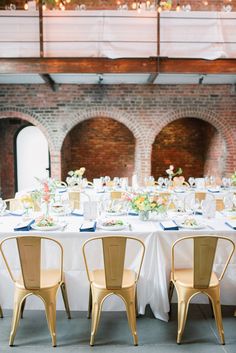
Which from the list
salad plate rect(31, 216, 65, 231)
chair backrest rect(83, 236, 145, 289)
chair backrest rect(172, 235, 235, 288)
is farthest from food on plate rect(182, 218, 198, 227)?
salad plate rect(31, 216, 65, 231)

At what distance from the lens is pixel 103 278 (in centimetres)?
328

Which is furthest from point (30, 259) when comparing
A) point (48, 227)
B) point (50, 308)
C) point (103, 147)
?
point (103, 147)

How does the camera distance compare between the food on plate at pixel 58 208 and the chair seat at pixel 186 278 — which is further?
the food on plate at pixel 58 208

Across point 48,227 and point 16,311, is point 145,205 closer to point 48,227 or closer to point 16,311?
point 48,227

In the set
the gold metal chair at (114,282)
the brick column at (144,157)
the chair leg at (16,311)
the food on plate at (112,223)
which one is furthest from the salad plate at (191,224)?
the brick column at (144,157)

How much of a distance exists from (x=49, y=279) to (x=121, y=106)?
19.7 feet

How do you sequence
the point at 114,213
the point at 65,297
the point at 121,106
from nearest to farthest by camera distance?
1. the point at 65,297
2. the point at 114,213
3. the point at 121,106

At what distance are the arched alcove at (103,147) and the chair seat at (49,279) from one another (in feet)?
23.6

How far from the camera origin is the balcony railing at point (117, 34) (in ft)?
22.4

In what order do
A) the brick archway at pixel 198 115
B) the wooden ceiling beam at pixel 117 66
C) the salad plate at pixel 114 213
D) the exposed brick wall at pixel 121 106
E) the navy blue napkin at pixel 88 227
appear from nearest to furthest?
the navy blue napkin at pixel 88 227 < the salad plate at pixel 114 213 < the wooden ceiling beam at pixel 117 66 < the exposed brick wall at pixel 121 106 < the brick archway at pixel 198 115

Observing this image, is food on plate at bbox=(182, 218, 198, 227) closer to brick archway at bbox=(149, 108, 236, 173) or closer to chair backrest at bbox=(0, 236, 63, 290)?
chair backrest at bbox=(0, 236, 63, 290)

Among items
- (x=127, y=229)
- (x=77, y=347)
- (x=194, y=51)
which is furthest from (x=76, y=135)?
(x=77, y=347)

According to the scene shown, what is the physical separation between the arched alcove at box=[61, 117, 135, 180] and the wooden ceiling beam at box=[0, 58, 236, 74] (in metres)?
3.76

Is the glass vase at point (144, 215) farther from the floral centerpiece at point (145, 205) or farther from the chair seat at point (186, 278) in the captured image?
the chair seat at point (186, 278)
